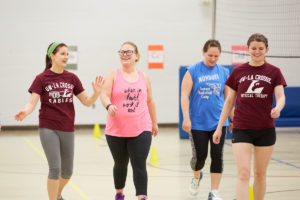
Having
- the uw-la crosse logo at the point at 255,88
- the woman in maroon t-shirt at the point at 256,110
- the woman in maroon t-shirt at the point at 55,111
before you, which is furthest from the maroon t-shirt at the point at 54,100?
the uw-la crosse logo at the point at 255,88

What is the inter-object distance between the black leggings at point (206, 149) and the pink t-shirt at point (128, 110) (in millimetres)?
925

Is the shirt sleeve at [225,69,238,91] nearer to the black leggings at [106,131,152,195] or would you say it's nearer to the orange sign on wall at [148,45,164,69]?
the black leggings at [106,131,152,195]

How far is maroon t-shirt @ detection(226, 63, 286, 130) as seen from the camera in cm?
487

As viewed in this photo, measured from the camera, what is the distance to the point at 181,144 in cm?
1200

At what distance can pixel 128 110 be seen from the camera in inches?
213

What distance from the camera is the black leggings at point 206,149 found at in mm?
6047

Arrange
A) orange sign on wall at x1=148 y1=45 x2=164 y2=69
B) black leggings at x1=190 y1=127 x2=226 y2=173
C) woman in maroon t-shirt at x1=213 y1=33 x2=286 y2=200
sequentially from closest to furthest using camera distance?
woman in maroon t-shirt at x1=213 y1=33 x2=286 y2=200
black leggings at x1=190 y1=127 x2=226 y2=173
orange sign on wall at x1=148 y1=45 x2=164 y2=69

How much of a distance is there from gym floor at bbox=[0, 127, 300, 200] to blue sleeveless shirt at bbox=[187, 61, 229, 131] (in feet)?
3.58

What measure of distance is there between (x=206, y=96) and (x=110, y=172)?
2893 millimetres

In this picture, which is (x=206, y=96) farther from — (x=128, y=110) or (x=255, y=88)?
(x=255, y=88)

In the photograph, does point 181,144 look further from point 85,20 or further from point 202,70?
point 202,70

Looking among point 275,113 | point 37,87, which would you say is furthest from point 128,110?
point 275,113

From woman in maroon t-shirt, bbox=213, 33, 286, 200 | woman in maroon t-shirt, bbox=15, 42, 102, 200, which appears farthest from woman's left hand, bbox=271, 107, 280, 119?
woman in maroon t-shirt, bbox=15, 42, 102, 200

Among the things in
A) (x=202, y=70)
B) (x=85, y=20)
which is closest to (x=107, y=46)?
(x=85, y=20)
